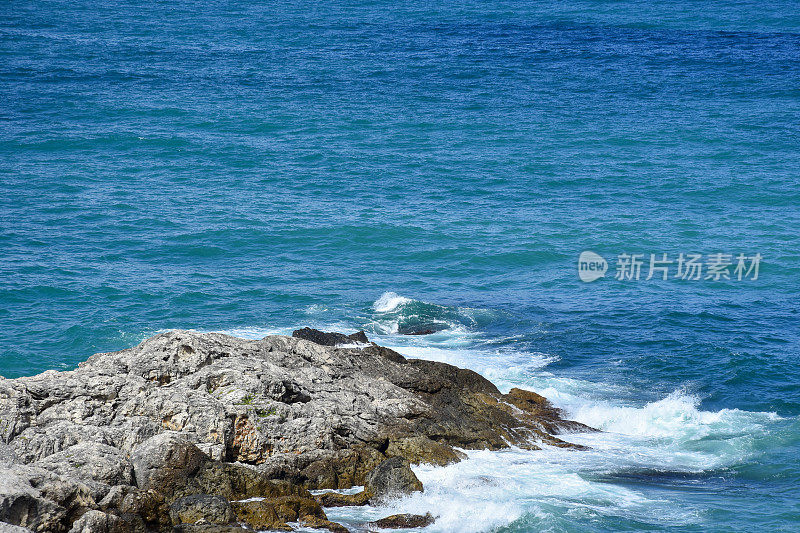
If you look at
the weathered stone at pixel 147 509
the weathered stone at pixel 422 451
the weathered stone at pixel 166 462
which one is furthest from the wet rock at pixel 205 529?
the weathered stone at pixel 422 451

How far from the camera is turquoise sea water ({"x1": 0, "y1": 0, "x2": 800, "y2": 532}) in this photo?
23.2m

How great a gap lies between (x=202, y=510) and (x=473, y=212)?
31.6 metres

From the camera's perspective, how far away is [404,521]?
671 inches

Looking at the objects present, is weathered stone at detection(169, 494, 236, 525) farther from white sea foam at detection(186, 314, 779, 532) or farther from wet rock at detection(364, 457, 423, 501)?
wet rock at detection(364, 457, 423, 501)

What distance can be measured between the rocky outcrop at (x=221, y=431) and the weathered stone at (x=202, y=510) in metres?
0.03

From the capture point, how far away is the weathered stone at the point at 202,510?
15.7 metres

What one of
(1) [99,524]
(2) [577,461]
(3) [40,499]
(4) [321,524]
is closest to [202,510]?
(1) [99,524]

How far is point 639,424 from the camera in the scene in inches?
950

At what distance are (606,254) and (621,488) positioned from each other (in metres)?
22.1

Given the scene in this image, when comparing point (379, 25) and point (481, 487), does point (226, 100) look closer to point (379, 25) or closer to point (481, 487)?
point (379, 25)

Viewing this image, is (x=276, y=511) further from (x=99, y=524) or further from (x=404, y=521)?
(x=99, y=524)

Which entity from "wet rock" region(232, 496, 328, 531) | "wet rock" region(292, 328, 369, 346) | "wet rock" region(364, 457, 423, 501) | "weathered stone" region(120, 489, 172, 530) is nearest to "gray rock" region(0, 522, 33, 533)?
"weathered stone" region(120, 489, 172, 530)

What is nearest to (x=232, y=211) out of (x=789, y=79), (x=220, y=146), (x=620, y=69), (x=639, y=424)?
(x=220, y=146)

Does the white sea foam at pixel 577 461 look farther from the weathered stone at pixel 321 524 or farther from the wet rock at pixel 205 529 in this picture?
the wet rock at pixel 205 529
